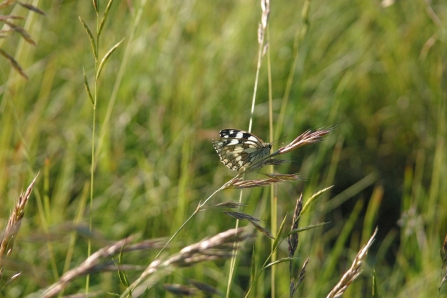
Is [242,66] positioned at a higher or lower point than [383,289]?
higher

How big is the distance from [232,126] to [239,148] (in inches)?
63.3

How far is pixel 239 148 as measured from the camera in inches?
68.7

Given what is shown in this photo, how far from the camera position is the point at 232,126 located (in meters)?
3.35

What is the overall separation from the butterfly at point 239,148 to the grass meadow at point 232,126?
1.35 ft

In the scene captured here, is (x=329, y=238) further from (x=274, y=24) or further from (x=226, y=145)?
(x=274, y=24)

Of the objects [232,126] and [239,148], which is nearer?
[239,148]

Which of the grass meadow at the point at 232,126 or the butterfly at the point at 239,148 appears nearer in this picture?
the butterfly at the point at 239,148

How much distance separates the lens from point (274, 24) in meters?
4.27

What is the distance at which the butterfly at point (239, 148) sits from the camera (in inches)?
65.0

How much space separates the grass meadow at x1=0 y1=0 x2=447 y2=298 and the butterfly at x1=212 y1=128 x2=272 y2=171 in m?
0.41

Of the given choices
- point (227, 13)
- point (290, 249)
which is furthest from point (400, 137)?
point (290, 249)

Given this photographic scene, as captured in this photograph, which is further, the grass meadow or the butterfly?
the grass meadow

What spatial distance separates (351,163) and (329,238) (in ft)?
2.44

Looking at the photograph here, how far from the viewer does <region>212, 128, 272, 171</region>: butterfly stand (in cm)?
165
